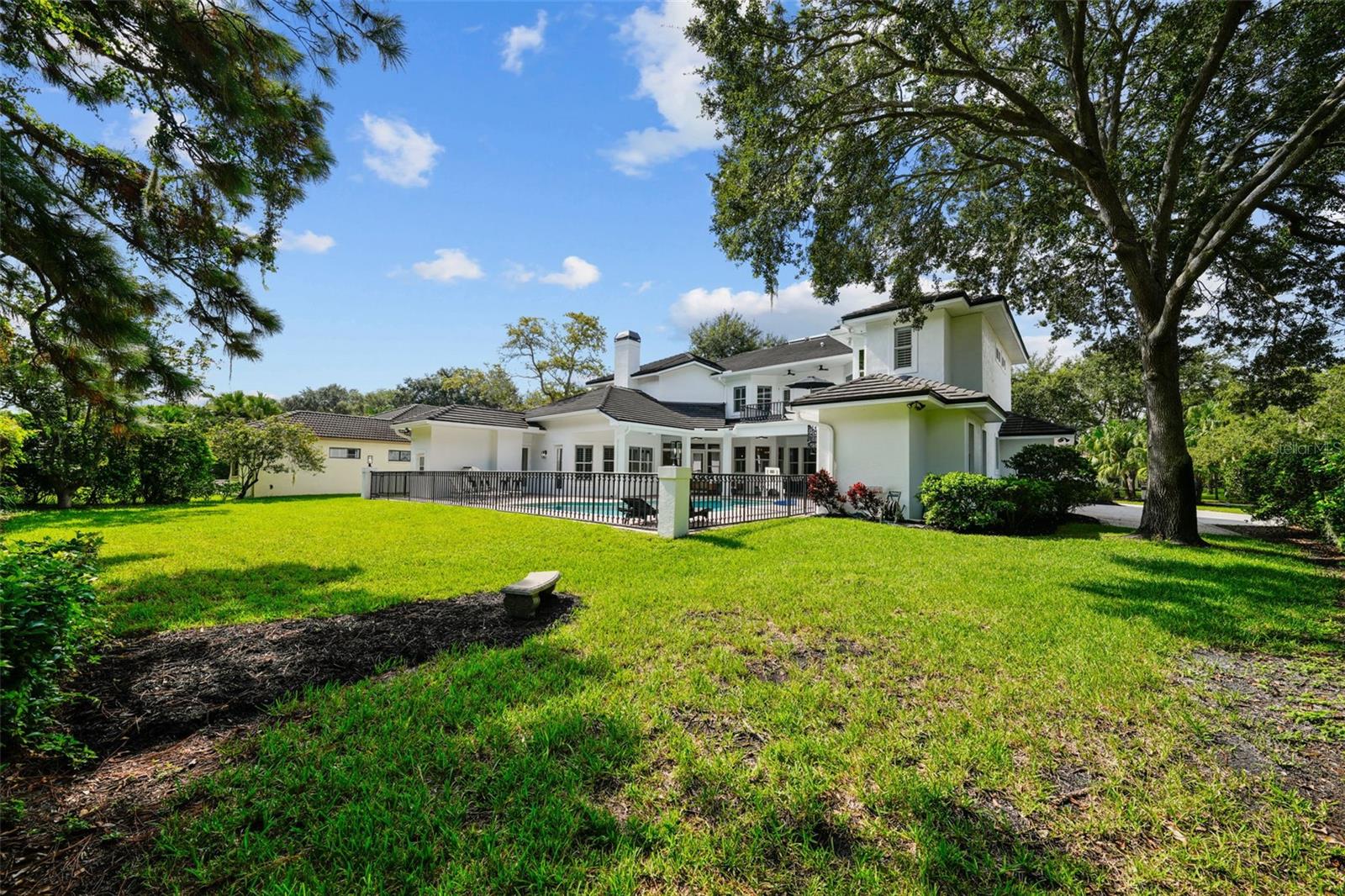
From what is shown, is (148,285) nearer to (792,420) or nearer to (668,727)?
(668,727)

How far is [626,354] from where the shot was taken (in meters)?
26.1

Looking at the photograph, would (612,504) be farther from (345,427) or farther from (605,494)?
(345,427)

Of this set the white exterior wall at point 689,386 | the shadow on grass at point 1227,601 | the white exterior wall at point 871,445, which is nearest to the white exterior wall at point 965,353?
the white exterior wall at point 871,445

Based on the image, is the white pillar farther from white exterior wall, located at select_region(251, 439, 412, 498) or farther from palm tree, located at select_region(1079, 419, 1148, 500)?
palm tree, located at select_region(1079, 419, 1148, 500)

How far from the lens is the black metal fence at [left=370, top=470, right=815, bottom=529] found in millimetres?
11688

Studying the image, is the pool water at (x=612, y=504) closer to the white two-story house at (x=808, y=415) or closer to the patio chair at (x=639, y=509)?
the patio chair at (x=639, y=509)

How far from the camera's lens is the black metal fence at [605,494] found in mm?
11688

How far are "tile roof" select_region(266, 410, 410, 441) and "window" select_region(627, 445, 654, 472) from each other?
45.8 ft

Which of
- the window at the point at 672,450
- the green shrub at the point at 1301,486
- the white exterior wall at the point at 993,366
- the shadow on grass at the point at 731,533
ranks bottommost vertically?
the shadow on grass at the point at 731,533

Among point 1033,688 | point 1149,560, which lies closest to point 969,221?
point 1149,560

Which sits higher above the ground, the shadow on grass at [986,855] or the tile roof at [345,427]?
the tile roof at [345,427]

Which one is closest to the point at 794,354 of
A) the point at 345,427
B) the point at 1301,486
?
the point at 1301,486

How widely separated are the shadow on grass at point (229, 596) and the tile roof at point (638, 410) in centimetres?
1284

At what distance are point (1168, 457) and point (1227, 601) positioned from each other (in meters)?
5.86
